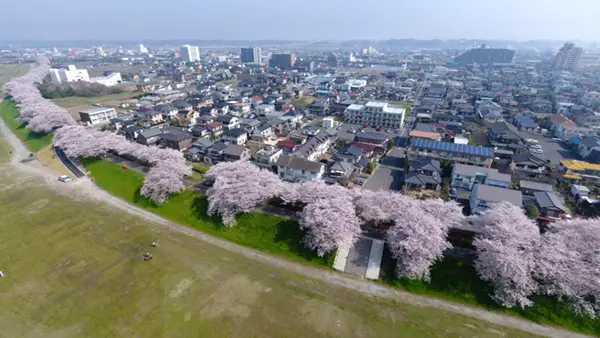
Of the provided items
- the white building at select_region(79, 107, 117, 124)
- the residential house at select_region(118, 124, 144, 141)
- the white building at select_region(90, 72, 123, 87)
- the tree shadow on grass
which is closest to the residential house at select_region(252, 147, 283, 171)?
the tree shadow on grass

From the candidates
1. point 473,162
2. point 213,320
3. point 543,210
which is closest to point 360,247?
point 213,320

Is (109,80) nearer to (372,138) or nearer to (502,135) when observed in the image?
(372,138)

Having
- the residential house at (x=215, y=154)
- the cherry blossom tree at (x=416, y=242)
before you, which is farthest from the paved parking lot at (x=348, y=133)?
the cherry blossom tree at (x=416, y=242)

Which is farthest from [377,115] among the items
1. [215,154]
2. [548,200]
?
[215,154]

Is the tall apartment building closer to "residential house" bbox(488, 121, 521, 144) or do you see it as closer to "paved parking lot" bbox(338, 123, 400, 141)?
"paved parking lot" bbox(338, 123, 400, 141)

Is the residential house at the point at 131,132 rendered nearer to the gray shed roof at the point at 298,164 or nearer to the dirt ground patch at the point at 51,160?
the dirt ground patch at the point at 51,160
